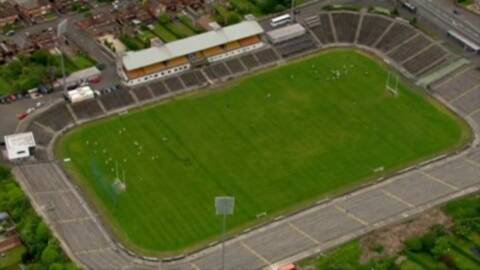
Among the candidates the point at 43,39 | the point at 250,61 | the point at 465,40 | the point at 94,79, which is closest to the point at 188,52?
the point at 250,61

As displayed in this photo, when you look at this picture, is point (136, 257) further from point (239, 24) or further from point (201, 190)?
point (239, 24)

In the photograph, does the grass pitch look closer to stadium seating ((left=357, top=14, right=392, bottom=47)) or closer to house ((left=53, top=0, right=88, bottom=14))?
stadium seating ((left=357, top=14, right=392, bottom=47))

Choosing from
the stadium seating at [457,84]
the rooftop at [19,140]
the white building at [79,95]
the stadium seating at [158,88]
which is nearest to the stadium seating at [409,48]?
the stadium seating at [457,84]

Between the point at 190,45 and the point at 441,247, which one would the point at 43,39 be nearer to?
the point at 190,45

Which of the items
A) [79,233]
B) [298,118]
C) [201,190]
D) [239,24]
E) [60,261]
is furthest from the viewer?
[239,24]

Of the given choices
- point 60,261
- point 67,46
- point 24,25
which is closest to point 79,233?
point 60,261

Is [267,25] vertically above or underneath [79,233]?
above

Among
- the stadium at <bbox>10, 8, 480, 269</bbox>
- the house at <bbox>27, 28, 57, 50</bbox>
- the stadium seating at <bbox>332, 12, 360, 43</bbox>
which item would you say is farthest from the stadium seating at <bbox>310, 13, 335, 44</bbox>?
the house at <bbox>27, 28, 57, 50</bbox>
